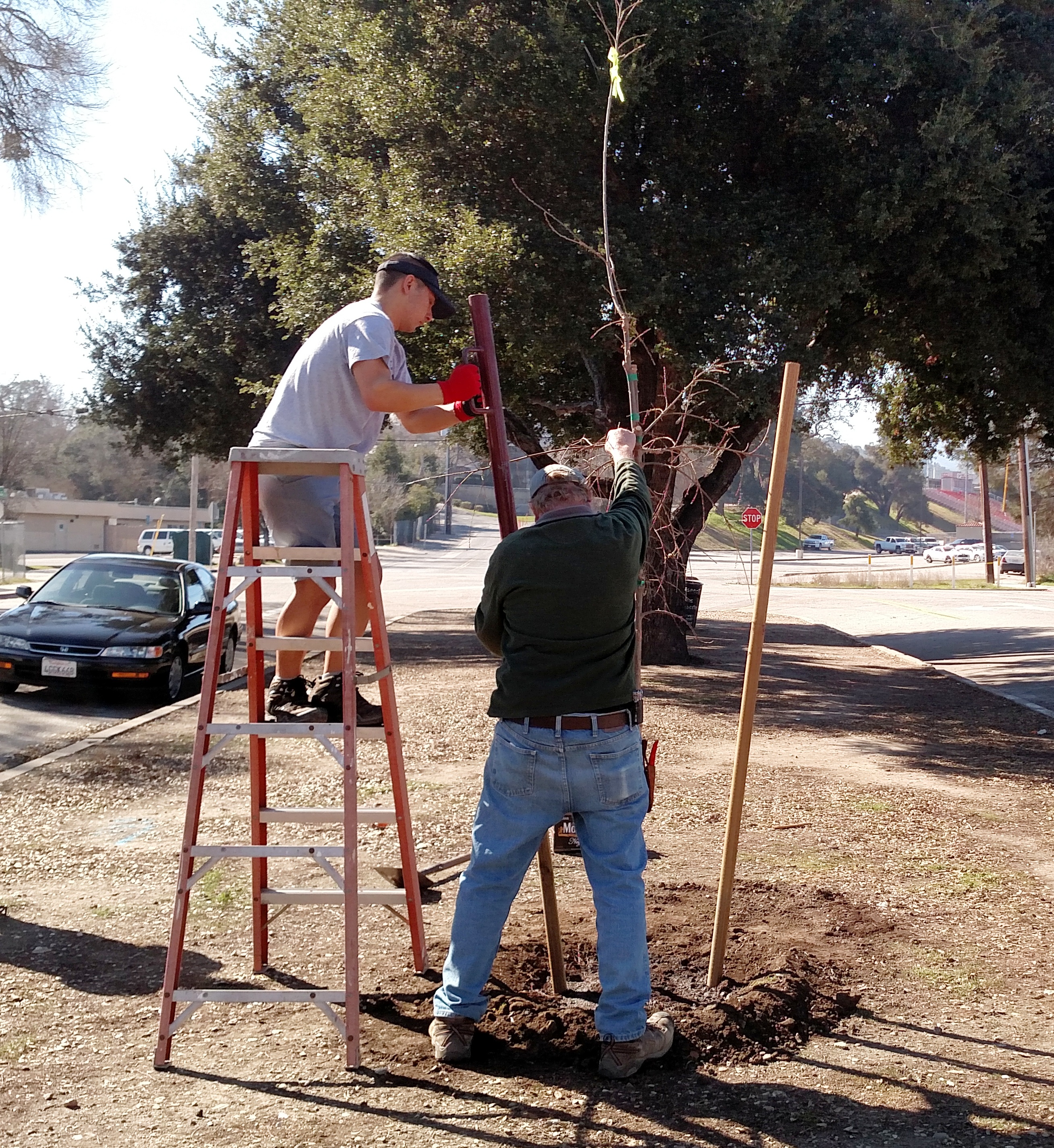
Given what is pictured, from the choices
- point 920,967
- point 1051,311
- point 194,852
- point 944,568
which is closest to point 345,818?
point 194,852

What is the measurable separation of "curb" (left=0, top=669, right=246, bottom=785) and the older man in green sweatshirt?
3.28m

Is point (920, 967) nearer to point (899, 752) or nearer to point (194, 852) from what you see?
point (194, 852)

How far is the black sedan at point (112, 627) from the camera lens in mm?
12156

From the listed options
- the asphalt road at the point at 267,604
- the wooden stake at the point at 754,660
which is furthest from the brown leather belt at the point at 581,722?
the asphalt road at the point at 267,604

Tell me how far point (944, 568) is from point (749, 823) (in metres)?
60.6

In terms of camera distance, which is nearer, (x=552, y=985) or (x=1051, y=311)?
Answer: (x=552, y=985)

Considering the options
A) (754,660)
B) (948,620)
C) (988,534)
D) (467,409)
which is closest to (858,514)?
(988,534)

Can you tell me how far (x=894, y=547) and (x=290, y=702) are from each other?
98.1 m

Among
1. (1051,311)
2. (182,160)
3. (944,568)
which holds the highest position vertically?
(182,160)

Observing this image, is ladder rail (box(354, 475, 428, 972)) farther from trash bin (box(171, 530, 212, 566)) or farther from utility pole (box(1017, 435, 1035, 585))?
utility pole (box(1017, 435, 1035, 585))

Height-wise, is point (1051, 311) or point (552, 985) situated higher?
point (1051, 311)

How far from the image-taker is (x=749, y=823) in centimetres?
698

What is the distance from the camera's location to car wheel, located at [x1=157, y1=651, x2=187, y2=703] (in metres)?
12.5

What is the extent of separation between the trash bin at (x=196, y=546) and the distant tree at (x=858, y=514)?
83.0 metres
